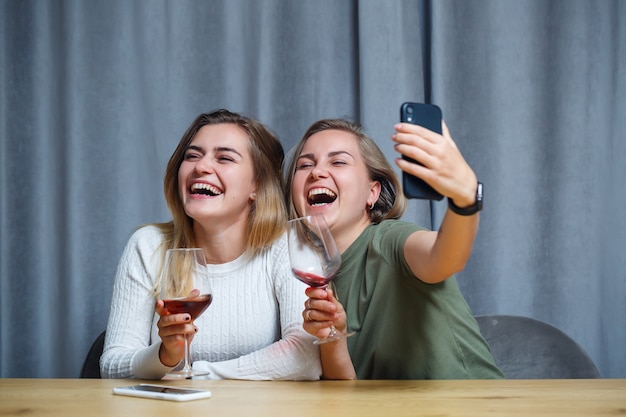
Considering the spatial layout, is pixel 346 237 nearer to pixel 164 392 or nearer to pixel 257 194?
pixel 257 194

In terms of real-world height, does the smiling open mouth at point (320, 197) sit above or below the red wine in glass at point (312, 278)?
above

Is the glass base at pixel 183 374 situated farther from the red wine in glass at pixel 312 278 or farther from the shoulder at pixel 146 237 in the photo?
the shoulder at pixel 146 237

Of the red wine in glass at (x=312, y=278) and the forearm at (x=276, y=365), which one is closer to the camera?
the red wine in glass at (x=312, y=278)

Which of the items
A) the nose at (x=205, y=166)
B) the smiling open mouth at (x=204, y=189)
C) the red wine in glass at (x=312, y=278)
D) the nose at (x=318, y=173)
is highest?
the nose at (x=205, y=166)

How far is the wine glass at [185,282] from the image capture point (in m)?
1.31

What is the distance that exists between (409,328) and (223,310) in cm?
49

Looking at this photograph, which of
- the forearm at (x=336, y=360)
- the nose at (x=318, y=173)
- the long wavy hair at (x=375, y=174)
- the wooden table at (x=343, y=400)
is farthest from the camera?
the long wavy hair at (x=375, y=174)

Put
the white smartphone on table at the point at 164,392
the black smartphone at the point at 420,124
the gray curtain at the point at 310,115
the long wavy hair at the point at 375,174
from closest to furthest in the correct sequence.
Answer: the white smartphone on table at the point at 164,392
the black smartphone at the point at 420,124
the long wavy hair at the point at 375,174
the gray curtain at the point at 310,115

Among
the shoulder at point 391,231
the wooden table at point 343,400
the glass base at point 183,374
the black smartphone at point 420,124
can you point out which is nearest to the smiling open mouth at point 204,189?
the shoulder at point 391,231

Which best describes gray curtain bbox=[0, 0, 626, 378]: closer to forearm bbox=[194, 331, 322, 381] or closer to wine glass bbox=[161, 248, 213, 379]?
forearm bbox=[194, 331, 322, 381]

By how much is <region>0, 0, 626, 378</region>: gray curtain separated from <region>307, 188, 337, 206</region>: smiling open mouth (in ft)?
1.86

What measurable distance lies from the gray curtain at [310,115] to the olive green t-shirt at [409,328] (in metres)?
0.71

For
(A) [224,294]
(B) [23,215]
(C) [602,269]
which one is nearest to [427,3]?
(C) [602,269]

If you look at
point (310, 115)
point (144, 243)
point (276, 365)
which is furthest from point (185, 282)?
point (310, 115)
